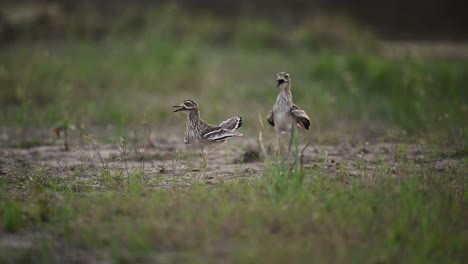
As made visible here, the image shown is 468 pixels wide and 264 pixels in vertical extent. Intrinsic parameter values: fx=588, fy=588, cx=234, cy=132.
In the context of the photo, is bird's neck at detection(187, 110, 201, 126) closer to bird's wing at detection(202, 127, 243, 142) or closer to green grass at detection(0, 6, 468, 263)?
bird's wing at detection(202, 127, 243, 142)

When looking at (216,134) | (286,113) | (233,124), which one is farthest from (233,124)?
(286,113)

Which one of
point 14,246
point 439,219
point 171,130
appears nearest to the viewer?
point 14,246

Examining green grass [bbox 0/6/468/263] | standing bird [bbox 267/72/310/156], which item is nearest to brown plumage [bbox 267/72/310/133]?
standing bird [bbox 267/72/310/156]

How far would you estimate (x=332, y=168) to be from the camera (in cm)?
682

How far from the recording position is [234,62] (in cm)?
1431

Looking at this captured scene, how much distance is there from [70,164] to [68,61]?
5.88 meters

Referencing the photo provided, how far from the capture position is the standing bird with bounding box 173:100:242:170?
6.55 metres

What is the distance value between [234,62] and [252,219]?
9.78 m

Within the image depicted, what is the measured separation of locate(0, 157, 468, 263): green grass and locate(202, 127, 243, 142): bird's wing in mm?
638

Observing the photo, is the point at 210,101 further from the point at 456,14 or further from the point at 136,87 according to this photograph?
the point at 456,14

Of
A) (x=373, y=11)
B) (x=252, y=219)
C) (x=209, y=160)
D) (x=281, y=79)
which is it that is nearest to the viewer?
(x=252, y=219)

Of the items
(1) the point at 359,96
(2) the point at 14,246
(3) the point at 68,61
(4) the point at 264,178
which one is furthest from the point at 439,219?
(3) the point at 68,61

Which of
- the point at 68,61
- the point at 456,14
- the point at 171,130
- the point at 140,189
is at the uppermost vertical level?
the point at 456,14

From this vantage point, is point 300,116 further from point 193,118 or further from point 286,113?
point 193,118
